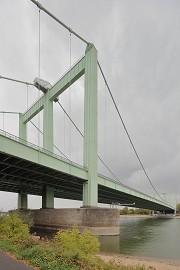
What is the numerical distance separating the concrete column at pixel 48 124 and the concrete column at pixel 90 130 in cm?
1090

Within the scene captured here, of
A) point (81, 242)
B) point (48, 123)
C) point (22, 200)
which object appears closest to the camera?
point (81, 242)

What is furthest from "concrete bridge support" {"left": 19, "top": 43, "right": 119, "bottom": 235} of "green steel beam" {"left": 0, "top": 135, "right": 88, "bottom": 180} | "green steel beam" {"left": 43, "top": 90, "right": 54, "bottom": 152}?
"green steel beam" {"left": 43, "top": 90, "right": 54, "bottom": 152}

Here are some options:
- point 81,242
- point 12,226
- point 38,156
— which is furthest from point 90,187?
point 81,242

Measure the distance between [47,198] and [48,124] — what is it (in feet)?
44.2

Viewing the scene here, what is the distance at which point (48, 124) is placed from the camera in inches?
2445

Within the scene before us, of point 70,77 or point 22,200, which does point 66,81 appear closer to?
point 70,77

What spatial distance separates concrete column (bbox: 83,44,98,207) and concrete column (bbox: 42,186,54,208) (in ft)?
41.8

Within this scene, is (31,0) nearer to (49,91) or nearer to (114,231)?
(49,91)

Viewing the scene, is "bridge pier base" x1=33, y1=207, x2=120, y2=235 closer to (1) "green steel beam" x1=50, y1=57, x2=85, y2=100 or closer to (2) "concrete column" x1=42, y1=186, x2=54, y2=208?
(2) "concrete column" x1=42, y1=186, x2=54, y2=208

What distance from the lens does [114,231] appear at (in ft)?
166

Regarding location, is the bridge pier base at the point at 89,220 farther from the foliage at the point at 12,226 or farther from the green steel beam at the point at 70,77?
the green steel beam at the point at 70,77

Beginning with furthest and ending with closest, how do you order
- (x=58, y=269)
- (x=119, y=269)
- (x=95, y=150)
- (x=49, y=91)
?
(x=49, y=91)
(x=95, y=150)
(x=119, y=269)
(x=58, y=269)

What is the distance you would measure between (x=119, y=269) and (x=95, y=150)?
39.1 m

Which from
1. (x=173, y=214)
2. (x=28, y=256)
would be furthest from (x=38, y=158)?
(x=173, y=214)
